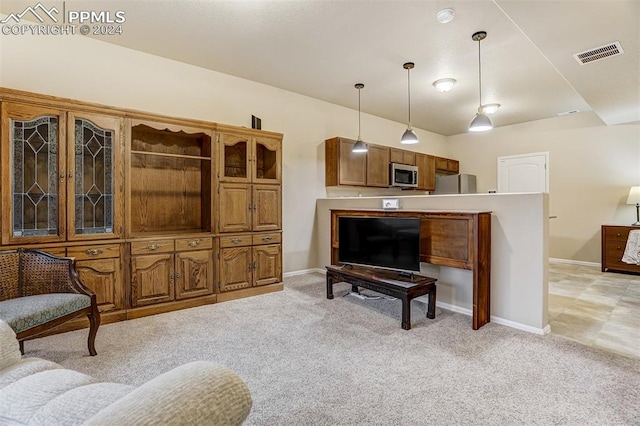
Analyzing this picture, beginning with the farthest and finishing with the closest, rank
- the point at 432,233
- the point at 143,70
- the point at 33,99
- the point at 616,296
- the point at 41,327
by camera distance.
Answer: the point at 616,296
the point at 143,70
the point at 432,233
the point at 33,99
the point at 41,327

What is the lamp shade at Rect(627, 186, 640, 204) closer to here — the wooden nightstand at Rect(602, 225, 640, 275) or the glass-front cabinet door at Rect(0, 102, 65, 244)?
the wooden nightstand at Rect(602, 225, 640, 275)

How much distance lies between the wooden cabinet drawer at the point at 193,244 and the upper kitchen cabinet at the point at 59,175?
0.58 meters

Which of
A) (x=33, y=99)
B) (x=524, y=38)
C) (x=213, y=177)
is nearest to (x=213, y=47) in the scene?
(x=213, y=177)

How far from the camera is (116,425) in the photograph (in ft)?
1.88

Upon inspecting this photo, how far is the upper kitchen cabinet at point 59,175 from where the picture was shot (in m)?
2.67

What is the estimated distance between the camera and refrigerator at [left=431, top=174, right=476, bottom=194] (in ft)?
22.3

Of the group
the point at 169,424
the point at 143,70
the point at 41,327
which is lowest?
the point at 41,327

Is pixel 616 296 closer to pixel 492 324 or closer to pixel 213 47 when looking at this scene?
pixel 492 324

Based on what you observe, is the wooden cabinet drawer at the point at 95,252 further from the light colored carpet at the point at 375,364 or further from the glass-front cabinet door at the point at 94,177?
the light colored carpet at the point at 375,364

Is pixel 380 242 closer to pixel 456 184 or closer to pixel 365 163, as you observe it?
pixel 365 163

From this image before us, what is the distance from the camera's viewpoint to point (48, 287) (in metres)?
2.54

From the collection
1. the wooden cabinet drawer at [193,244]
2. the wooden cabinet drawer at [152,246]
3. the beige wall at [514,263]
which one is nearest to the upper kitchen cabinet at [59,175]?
the wooden cabinet drawer at [152,246]

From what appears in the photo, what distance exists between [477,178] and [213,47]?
20.6 feet

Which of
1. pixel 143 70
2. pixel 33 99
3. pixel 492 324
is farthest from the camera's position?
pixel 143 70
